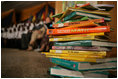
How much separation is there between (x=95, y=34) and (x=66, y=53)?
28 centimetres

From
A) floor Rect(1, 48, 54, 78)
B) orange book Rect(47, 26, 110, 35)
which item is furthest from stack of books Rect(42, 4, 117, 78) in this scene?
floor Rect(1, 48, 54, 78)

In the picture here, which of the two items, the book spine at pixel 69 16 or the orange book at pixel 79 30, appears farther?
the book spine at pixel 69 16

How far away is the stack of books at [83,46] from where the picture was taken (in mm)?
885

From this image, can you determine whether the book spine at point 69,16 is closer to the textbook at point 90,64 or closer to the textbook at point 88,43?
the textbook at point 88,43

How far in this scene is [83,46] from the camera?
92 centimetres

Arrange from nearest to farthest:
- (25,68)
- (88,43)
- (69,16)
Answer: (88,43) < (69,16) < (25,68)

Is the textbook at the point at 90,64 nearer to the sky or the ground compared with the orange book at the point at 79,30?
nearer to the ground

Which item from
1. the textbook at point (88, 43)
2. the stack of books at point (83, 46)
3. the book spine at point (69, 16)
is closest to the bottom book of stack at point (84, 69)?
the stack of books at point (83, 46)

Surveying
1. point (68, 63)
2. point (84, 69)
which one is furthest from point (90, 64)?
point (68, 63)

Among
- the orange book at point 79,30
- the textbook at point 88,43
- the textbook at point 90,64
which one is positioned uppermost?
the orange book at point 79,30

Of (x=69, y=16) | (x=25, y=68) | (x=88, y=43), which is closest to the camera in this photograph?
(x=88, y=43)

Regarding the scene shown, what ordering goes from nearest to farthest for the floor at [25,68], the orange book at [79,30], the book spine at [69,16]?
the orange book at [79,30] < the book spine at [69,16] < the floor at [25,68]

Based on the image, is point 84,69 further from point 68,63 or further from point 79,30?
Result: point 79,30

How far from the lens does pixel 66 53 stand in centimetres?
98
